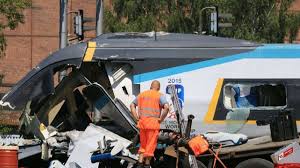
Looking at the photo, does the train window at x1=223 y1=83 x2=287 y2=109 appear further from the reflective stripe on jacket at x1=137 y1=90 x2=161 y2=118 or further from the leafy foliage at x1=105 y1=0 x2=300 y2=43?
the leafy foliage at x1=105 y1=0 x2=300 y2=43

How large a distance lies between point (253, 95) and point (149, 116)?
7.55ft

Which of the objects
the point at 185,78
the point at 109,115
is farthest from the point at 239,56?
the point at 109,115

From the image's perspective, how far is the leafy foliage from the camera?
24031 mm

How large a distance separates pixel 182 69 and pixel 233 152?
2.12m

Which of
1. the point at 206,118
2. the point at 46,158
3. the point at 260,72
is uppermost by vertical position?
the point at 260,72

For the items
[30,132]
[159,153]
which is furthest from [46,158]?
[159,153]

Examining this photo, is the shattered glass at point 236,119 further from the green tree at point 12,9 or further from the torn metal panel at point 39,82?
the green tree at point 12,9

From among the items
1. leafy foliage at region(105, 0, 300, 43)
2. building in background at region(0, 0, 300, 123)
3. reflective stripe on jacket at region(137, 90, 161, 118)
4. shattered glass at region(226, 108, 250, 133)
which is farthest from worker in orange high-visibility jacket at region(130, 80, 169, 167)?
building in background at region(0, 0, 300, 123)

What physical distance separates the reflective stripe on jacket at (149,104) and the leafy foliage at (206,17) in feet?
39.1

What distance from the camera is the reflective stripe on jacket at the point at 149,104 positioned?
12172 mm

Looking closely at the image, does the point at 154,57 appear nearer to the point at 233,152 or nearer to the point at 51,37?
the point at 233,152

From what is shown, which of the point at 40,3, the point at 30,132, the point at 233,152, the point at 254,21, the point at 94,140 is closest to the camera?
the point at 233,152

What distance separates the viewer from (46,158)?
13.3m

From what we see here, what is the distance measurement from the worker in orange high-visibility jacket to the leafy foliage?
1186 cm
